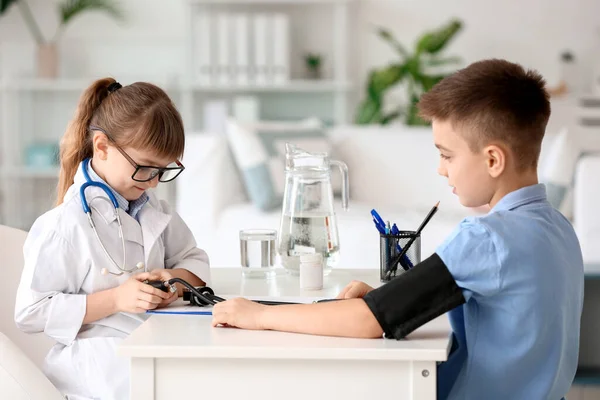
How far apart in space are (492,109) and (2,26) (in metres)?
4.71

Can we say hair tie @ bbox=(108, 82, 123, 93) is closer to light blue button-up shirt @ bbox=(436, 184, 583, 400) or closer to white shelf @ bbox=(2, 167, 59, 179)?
light blue button-up shirt @ bbox=(436, 184, 583, 400)

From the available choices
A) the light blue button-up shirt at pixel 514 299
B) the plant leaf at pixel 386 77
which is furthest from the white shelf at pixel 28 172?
the light blue button-up shirt at pixel 514 299

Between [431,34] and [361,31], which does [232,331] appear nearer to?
[431,34]

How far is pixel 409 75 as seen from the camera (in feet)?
16.2

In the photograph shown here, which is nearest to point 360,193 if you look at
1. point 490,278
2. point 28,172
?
point 28,172

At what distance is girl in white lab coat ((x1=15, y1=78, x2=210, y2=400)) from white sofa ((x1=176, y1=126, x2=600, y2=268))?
6.23 ft

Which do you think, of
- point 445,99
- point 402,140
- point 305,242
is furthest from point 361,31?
point 445,99

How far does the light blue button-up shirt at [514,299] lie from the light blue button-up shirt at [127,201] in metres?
0.63

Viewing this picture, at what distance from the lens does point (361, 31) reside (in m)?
5.30

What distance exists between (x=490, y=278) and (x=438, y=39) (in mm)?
3890

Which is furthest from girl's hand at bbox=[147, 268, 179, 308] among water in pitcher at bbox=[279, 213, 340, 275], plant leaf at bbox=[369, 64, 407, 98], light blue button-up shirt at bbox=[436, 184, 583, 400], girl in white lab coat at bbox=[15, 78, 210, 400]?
plant leaf at bbox=[369, 64, 407, 98]

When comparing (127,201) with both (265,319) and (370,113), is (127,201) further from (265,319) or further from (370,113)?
(370,113)

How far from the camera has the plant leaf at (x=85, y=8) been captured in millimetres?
5066

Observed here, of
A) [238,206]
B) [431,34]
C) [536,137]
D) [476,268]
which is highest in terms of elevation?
[431,34]
